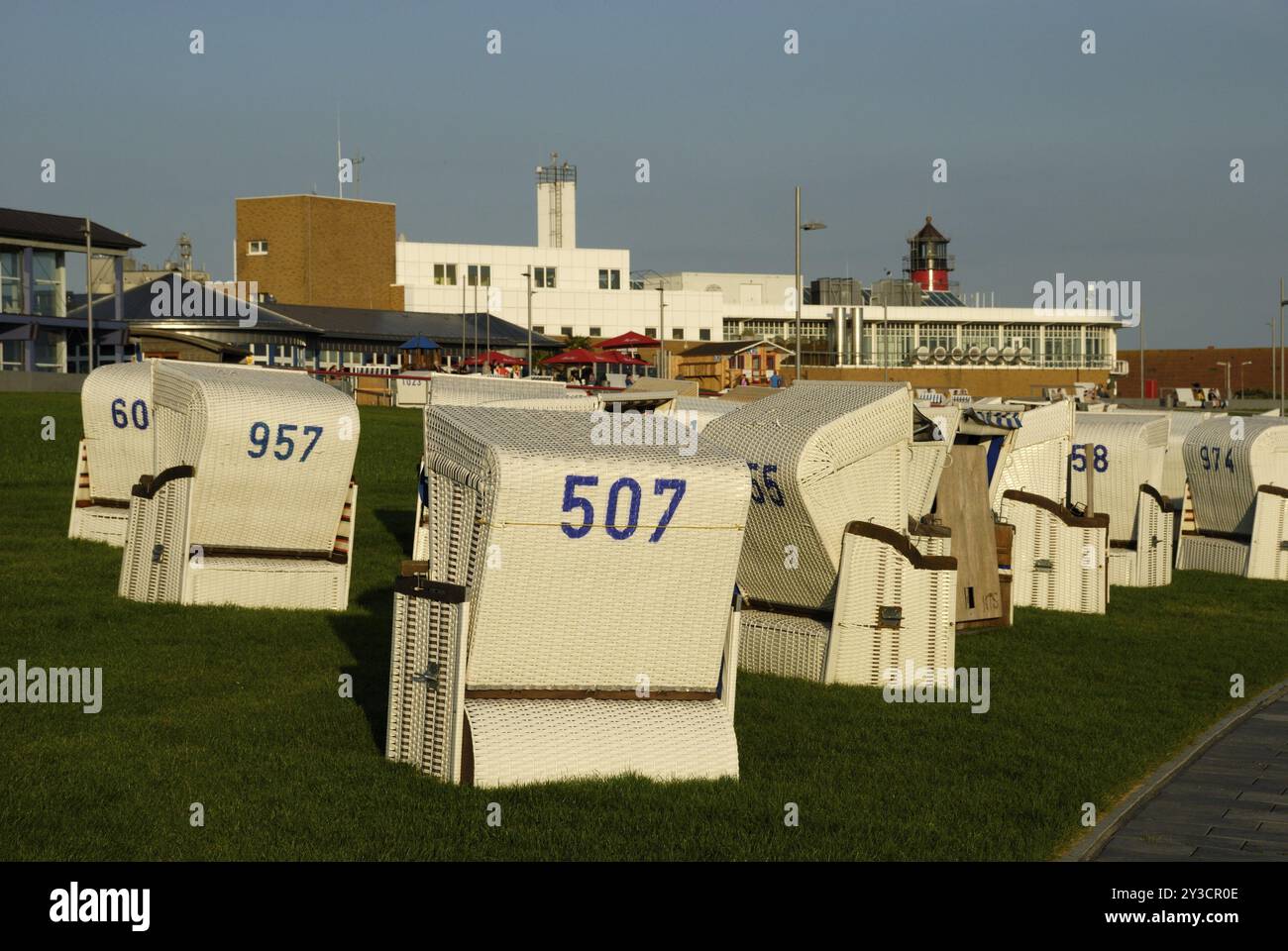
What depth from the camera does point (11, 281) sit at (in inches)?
2131

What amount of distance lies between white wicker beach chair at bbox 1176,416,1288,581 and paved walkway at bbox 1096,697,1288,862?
10937mm

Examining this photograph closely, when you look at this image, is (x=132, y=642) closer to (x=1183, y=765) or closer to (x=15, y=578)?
(x=15, y=578)

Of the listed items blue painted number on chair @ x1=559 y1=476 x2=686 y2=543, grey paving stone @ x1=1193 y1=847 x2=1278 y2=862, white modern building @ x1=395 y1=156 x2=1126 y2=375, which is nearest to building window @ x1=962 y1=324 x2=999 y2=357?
white modern building @ x1=395 y1=156 x2=1126 y2=375

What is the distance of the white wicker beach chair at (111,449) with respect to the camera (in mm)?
16766

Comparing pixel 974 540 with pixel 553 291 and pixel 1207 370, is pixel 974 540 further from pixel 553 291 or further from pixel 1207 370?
pixel 1207 370

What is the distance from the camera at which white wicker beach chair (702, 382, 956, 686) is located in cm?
1141

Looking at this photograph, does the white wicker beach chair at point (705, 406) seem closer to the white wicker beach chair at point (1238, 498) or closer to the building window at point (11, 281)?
the white wicker beach chair at point (1238, 498)

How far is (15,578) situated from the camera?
47.1ft

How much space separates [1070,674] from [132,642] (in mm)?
7444

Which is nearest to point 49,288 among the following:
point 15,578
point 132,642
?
point 15,578

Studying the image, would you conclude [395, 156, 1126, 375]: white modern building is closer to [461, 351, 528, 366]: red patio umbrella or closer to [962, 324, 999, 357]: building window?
[962, 324, 999, 357]: building window

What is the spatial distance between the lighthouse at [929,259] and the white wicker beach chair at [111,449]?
11589 cm

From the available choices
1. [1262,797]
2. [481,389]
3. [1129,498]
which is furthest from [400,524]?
[1262,797]

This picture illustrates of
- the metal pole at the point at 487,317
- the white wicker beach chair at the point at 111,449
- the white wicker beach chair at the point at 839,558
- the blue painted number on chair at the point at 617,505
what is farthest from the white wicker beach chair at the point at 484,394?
the metal pole at the point at 487,317
